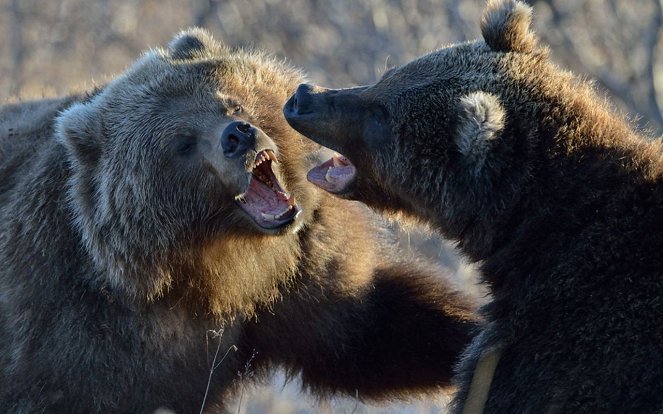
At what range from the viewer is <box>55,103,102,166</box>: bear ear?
648 cm

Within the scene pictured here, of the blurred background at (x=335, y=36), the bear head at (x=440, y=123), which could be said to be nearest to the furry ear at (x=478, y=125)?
the bear head at (x=440, y=123)

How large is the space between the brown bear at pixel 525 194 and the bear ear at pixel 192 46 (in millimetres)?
1130

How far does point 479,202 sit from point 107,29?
1038 centimetres

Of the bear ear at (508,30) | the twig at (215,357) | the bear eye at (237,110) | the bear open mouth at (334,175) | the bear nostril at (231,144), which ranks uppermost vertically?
the bear ear at (508,30)

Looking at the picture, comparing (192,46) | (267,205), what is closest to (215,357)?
(267,205)

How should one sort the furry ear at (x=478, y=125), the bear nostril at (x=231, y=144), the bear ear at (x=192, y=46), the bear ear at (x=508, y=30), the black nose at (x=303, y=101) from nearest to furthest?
the furry ear at (x=478, y=125) → the bear ear at (x=508, y=30) → the black nose at (x=303, y=101) → the bear nostril at (x=231, y=144) → the bear ear at (x=192, y=46)

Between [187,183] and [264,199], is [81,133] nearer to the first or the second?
[187,183]

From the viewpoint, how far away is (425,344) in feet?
23.4

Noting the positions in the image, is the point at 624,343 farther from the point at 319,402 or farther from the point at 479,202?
the point at 319,402

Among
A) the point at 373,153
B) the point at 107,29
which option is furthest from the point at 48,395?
the point at 107,29

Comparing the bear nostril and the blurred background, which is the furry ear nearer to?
the bear nostril

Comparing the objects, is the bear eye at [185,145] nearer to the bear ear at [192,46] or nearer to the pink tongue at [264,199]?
the pink tongue at [264,199]

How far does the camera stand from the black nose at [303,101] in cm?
598

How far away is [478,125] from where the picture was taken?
17.6 ft
